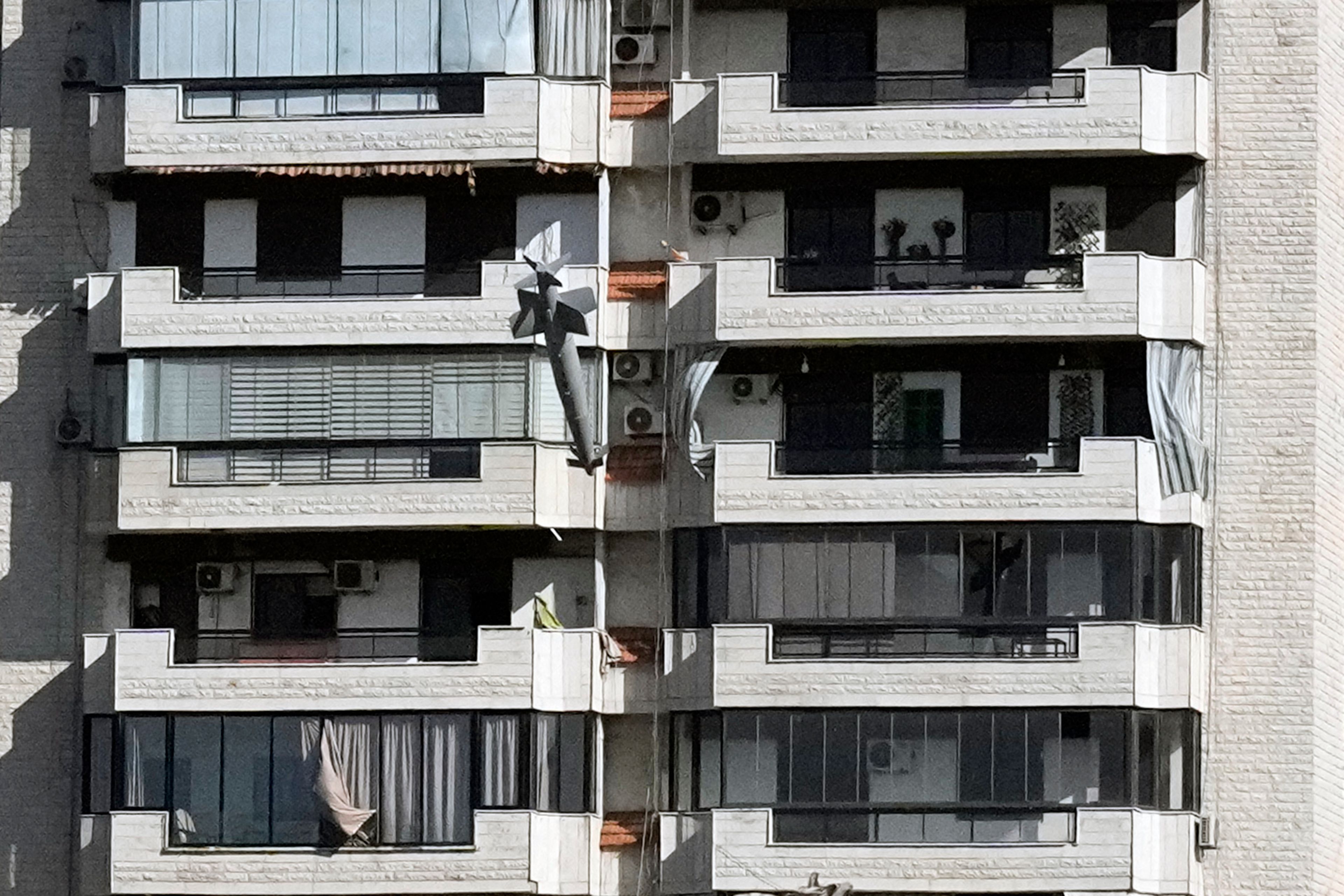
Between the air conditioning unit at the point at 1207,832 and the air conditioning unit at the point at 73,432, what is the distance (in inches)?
595

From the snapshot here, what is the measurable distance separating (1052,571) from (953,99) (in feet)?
20.5

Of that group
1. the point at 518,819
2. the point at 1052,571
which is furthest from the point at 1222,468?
the point at 518,819

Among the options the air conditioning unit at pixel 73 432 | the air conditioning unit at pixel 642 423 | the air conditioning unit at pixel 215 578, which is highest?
the air conditioning unit at pixel 642 423

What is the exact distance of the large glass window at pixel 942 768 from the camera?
45.1 m

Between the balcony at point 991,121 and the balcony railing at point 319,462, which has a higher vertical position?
the balcony at point 991,121

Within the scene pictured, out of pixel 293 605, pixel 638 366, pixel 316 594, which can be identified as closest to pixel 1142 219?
pixel 638 366

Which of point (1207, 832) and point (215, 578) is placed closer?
point (1207, 832)

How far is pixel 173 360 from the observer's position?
47.1 m

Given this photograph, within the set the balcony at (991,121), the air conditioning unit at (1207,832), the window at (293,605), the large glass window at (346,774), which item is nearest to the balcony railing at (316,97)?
the balcony at (991,121)

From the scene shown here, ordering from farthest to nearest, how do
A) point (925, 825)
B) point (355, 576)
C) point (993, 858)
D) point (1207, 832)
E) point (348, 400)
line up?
1. point (355, 576)
2. point (348, 400)
3. point (1207, 832)
4. point (925, 825)
5. point (993, 858)

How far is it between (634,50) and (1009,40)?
4890mm

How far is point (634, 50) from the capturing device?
48.1 metres

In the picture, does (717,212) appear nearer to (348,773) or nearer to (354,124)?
(354,124)

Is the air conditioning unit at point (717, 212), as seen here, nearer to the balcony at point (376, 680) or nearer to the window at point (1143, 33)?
the window at point (1143, 33)
